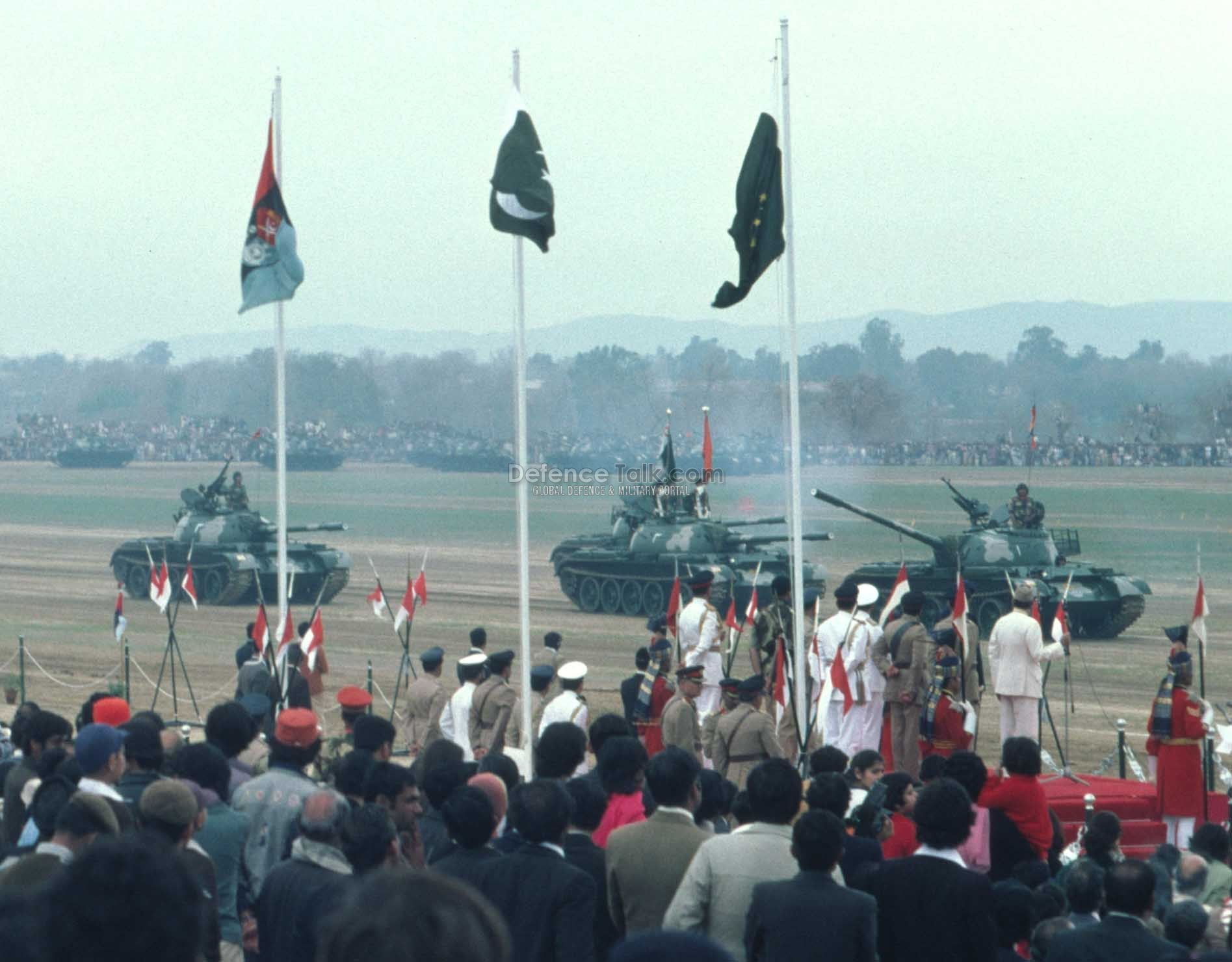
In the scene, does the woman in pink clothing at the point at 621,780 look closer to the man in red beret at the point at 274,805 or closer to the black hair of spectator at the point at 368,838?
the man in red beret at the point at 274,805

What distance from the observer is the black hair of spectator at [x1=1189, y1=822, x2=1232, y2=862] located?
273 inches

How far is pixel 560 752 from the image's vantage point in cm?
720

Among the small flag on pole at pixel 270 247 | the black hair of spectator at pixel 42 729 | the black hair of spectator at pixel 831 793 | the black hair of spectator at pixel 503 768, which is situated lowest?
the black hair of spectator at pixel 503 768

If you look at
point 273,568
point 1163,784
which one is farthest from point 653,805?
point 273,568

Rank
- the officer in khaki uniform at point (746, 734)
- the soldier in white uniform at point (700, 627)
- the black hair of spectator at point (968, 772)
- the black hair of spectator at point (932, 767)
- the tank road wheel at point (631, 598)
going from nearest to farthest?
the black hair of spectator at point (968, 772) → the black hair of spectator at point (932, 767) → the officer in khaki uniform at point (746, 734) → the soldier in white uniform at point (700, 627) → the tank road wheel at point (631, 598)

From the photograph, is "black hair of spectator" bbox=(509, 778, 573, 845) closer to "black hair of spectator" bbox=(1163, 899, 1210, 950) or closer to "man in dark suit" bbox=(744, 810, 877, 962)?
"man in dark suit" bbox=(744, 810, 877, 962)

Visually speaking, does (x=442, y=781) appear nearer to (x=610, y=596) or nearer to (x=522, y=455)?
(x=522, y=455)

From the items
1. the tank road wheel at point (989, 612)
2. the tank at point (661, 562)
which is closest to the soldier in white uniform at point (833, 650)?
the tank road wheel at point (989, 612)

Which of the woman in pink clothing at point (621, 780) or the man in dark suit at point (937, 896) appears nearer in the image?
the man in dark suit at point (937, 896)

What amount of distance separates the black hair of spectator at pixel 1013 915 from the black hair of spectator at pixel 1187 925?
2.21ft

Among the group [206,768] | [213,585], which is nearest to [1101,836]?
[206,768]

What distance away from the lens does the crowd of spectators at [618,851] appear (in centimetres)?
532

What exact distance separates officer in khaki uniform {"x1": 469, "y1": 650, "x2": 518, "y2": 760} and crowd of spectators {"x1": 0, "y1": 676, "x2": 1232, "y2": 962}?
10.3 ft

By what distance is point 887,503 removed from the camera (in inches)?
2689
